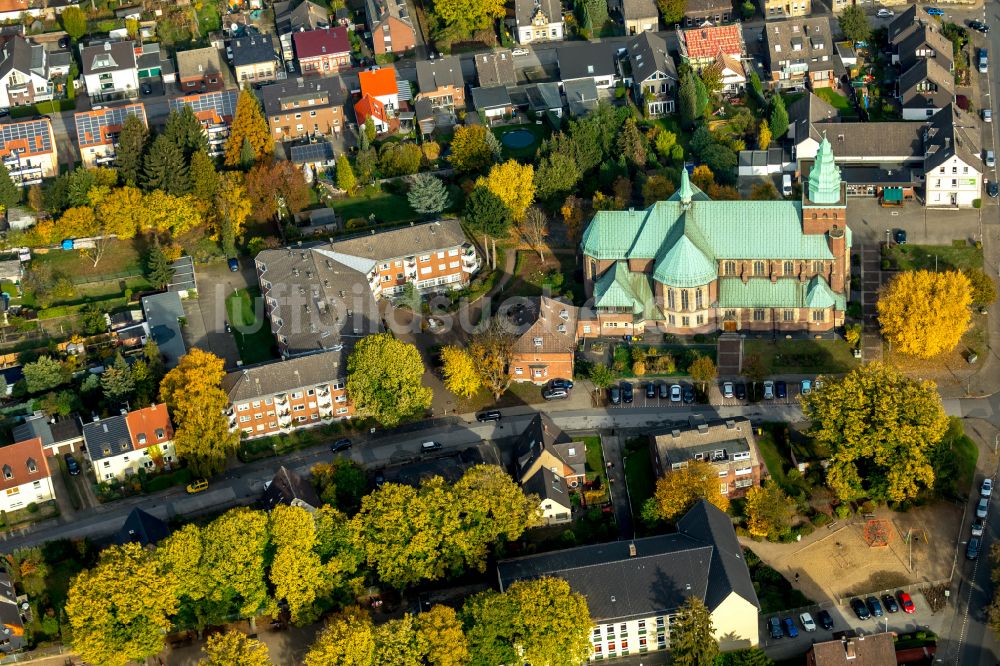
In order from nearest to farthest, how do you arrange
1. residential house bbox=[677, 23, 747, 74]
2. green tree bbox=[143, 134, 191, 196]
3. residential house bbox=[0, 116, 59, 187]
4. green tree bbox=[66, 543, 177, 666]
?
green tree bbox=[66, 543, 177, 666], green tree bbox=[143, 134, 191, 196], residential house bbox=[0, 116, 59, 187], residential house bbox=[677, 23, 747, 74]

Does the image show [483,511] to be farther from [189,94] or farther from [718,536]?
[189,94]

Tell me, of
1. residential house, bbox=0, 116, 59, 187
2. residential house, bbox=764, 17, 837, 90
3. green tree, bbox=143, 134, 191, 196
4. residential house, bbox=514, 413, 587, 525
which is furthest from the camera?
residential house, bbox=764, 17, 837, 90

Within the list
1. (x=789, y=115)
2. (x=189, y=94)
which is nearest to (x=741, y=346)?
(x=789, y=115)

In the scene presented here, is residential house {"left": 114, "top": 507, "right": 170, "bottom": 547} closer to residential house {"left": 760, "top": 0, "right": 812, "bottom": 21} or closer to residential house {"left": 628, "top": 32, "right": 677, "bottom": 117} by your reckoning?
residential house {"left": 628, "top": 32, "right": 677, "bottom": 117}

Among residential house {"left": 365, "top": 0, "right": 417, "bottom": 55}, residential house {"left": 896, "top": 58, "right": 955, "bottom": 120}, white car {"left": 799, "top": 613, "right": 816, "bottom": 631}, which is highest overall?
residential house {"left": 365, "top": 0, "right": 417, "bottom": 55}

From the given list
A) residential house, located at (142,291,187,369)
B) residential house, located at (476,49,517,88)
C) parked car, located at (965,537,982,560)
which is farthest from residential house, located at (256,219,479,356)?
parked car, located at (965,537,982,560)

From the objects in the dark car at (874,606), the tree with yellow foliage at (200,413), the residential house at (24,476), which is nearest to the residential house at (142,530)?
the tree with yellow foliage at (200,413)

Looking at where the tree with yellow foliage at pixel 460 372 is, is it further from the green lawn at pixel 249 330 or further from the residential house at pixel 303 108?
the residential house at pixel 303 108
